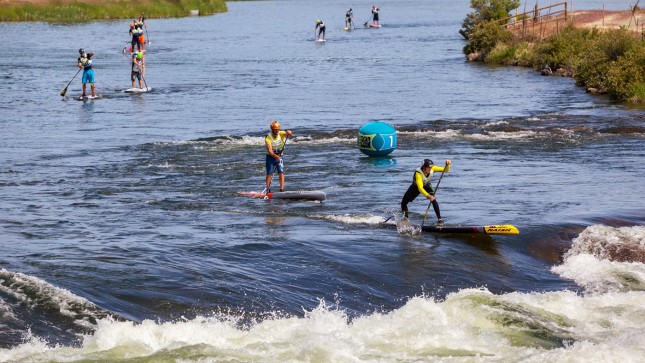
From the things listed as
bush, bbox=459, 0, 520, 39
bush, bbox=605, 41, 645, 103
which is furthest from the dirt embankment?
bush, bbox=605, 41, 645, 103

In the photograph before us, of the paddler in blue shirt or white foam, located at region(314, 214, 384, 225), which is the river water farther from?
the paddler in blue shirt

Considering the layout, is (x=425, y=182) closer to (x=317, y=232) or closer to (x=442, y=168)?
(x=442, y=168)

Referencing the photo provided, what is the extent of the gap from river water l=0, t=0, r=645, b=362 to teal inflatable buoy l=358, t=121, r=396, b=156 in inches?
21.9

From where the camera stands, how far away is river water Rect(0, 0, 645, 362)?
48.2 ft

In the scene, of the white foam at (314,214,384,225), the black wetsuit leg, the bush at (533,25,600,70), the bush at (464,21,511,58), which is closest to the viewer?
the black wetsuit leg

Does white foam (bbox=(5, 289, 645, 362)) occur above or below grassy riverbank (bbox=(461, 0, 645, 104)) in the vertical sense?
below

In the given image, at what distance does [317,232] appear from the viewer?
21016 mm

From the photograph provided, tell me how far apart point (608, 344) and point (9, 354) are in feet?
27.5

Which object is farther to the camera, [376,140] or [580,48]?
[580,48]

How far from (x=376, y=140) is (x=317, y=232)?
9107mm

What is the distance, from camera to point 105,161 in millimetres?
30016

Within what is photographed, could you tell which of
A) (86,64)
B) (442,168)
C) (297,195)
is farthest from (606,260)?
(86,64)

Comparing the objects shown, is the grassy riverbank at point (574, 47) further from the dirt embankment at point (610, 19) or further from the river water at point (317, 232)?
the river water at point (317, 232)

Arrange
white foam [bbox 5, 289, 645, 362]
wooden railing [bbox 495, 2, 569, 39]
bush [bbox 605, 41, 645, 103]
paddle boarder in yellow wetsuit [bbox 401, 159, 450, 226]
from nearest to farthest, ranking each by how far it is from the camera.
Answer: white foam [bbox 5, 289, 645, 362] → paddle boarder in yellow wetsuit [bbox 401, 159, 450, 226] → bush [bbox 605, 41, 645, 103] → wooden railing [bbox 495, 2, 569, 39]
